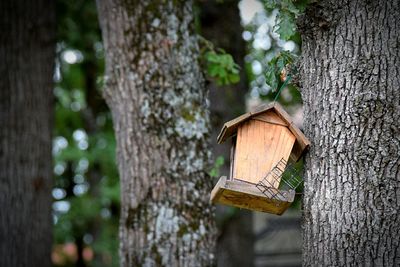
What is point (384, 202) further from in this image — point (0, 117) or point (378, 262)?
point (0, 117)

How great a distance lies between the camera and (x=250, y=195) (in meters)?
3.13

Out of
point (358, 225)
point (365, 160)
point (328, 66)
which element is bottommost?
point (358, 225)

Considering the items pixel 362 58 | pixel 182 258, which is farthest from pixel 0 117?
pixel 362 58

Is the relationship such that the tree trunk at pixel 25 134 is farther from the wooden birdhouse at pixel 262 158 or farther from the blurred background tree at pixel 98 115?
the wooden birdhouse at pixel 262 158

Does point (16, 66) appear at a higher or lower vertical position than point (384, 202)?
higher

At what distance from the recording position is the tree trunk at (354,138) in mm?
2967

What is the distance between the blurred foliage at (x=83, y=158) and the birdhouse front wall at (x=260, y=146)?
7.09 m

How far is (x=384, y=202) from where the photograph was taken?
9.73 ft

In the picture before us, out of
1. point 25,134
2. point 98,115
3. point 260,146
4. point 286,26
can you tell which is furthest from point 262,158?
point 98,115

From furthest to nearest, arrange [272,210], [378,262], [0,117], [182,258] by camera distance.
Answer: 1. [0,117]
2. [182,258]
3. [272,210]
4. [378,262]

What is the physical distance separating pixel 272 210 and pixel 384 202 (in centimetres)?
62

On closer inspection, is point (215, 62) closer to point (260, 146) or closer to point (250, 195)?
→ point (260, 146)

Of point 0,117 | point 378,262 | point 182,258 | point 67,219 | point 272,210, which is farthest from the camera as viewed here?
point 67,219

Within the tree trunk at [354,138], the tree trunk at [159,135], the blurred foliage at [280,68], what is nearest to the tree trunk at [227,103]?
the tree trunk at [159,135]
